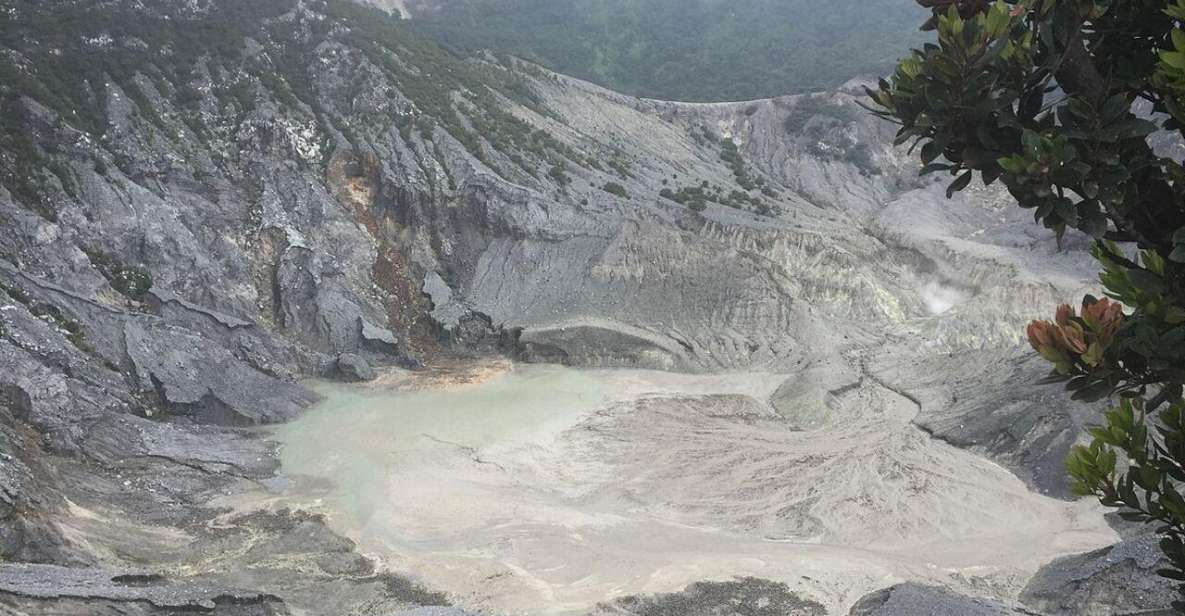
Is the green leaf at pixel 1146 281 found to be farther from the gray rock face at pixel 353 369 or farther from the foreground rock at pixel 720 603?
the gray rock face at pixel 353 369

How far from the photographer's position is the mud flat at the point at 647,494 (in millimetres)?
18766

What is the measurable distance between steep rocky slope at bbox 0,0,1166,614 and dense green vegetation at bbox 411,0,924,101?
30.2 metres

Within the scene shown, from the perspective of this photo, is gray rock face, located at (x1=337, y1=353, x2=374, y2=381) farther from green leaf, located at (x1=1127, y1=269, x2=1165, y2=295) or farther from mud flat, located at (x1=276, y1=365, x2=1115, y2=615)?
green leaf, located at (x1=1127, y1=269, x2=1165, y2=295)

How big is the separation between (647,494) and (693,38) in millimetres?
78293

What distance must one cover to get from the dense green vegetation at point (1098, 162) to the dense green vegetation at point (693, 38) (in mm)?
71962

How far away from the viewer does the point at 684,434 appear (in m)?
27.5

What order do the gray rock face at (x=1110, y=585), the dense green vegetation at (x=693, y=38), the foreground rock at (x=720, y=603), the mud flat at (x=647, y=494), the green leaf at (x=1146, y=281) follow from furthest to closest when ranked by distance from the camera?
the dense green vegetation at (x=693, y=38)
the mud flat at (x=647, y=494)
the foreground rock at (x=720, y=603)
the gray rock face at (x=1110, y=585)
the green leaf at (x=1146, y=281)

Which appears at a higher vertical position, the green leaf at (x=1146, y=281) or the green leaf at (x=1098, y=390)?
the green leaf at (x=1146, y=281)

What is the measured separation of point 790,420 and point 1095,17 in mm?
26390

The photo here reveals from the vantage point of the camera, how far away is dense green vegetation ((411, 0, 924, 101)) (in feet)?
261

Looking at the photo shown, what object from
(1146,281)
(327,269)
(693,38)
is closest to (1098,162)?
(1146,281)

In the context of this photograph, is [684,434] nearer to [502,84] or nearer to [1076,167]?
[1076,167]

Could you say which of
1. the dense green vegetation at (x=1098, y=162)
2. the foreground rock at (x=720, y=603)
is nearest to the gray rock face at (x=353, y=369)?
the foreground rock at (x=720, y=603)

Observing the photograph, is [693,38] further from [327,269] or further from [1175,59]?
[1175,59]
